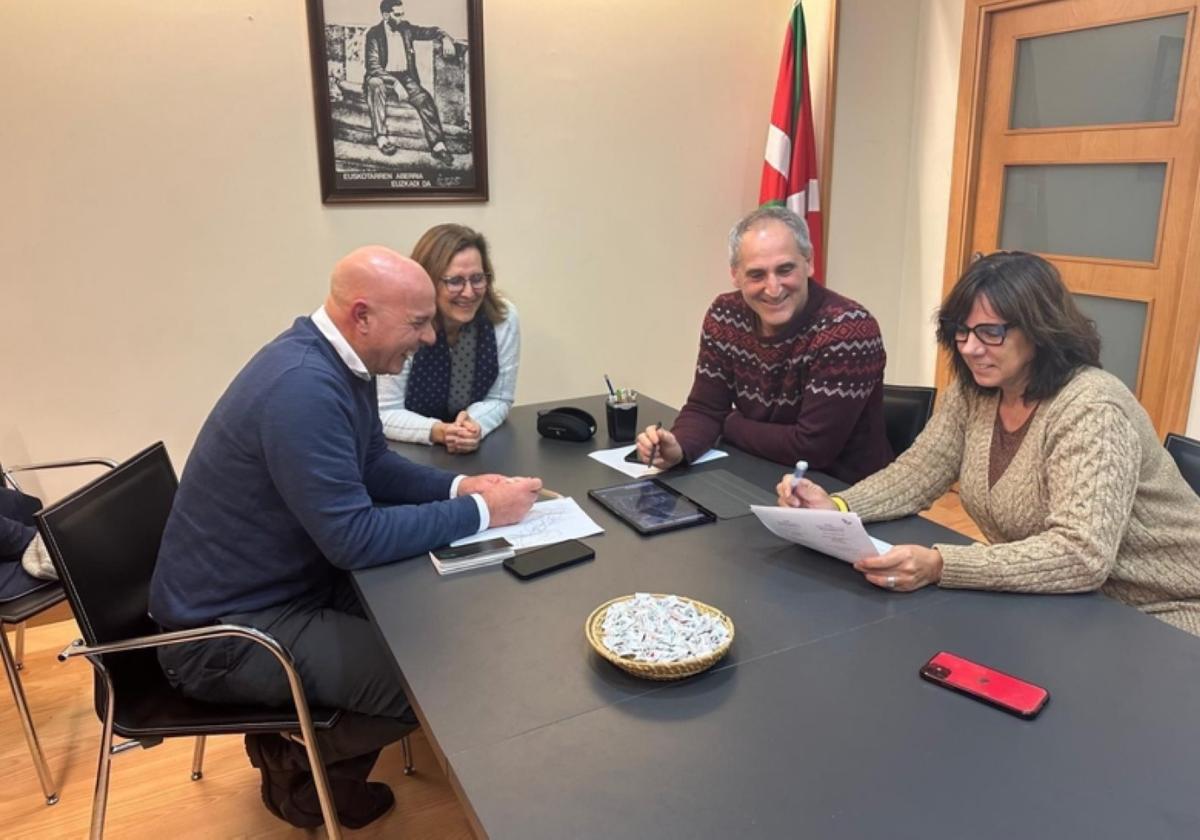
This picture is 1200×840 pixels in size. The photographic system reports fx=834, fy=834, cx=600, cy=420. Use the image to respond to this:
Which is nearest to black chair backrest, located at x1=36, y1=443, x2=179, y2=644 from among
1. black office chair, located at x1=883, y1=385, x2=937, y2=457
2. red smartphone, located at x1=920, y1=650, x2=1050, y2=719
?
red smartphone, located at x1=920, y1=650, x2=1050, y2=719

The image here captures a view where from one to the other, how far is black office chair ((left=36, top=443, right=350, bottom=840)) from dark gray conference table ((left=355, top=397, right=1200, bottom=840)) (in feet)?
1.14

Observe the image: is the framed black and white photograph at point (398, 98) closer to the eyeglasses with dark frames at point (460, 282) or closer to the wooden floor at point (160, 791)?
the eyeglasses with dark frames at point (460, 282)

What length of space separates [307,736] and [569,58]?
2.64 m

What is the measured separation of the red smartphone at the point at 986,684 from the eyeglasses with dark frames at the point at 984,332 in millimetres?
645

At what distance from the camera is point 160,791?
6.88ft

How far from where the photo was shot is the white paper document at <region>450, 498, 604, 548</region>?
1.59m

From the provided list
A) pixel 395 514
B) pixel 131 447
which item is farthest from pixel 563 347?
pixel 395 514

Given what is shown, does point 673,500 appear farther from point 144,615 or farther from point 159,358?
point 159,358

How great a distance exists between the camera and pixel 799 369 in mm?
2111

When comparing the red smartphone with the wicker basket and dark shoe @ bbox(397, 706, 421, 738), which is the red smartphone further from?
dark shoe @ bbox(397, 706, 421, 738)

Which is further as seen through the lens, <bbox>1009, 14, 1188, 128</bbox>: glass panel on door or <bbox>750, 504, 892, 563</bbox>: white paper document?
<bbox>1009, 14, 1188, 128</bbox>: glass panel on door

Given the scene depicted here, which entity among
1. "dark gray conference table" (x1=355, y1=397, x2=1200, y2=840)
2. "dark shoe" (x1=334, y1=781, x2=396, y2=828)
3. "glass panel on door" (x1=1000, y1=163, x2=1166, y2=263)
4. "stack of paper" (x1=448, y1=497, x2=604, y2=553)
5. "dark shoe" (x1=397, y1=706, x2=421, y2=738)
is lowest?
"dark shoe" (x1=334, y1=781, x2=396, y2=828)

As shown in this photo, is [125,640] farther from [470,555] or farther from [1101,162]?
[1101,162]

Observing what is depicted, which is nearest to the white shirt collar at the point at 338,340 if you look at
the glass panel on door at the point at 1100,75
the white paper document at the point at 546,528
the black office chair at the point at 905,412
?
the white paper document at the point at 546,528
